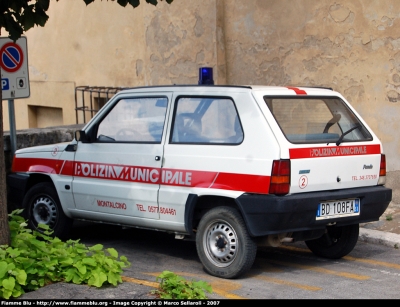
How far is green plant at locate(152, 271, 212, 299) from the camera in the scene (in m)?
5.16

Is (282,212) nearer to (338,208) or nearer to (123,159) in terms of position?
(338,208)

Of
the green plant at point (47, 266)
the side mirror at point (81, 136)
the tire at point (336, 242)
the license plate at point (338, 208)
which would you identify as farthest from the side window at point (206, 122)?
the tire at point (336, 242)

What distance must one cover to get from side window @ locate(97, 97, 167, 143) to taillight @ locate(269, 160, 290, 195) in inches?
54.1

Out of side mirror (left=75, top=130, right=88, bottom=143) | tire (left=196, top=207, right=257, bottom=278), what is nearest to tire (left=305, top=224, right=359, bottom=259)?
tire (left=196, top=207, right=257, bottom=278)

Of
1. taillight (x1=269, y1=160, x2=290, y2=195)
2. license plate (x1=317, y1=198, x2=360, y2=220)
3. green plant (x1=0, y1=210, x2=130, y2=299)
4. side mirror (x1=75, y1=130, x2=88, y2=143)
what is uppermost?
side mirror (x1=75, y1=130, x2=88, y2=143)

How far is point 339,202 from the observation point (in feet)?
21.0

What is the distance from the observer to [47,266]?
5.50 meters

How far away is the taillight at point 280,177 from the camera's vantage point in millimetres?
5973

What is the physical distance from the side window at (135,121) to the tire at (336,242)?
6.42 ft

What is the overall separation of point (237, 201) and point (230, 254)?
0.50 metres

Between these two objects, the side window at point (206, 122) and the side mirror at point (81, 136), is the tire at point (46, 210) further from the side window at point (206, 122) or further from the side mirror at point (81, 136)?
the side window at point (206, 122)

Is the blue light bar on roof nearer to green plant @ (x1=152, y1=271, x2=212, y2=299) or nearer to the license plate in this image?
the license plate

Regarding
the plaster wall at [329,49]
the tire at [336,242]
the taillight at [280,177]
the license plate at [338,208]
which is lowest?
the tire at [336,242]

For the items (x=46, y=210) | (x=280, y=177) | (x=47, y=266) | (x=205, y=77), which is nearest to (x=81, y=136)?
(x=46, y=210)
